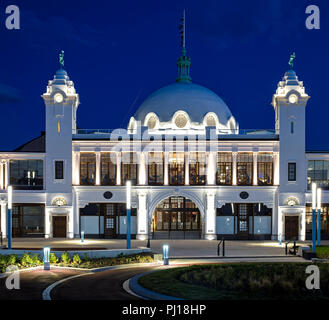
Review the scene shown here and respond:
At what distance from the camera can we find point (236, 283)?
72.6 ft

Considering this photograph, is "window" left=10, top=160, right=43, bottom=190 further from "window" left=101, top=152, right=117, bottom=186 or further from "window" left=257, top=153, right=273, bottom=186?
"window" left=257, top=153, right=273, bottom=186

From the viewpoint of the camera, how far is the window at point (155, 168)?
169 feet

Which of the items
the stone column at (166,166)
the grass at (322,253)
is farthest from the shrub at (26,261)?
the stone column at (166,166)

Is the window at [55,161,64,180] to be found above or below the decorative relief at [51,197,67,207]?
above

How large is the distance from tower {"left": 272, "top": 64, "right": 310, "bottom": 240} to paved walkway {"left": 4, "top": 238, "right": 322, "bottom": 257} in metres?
3.68

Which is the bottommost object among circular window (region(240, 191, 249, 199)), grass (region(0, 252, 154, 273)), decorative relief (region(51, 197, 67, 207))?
grass (region(0, 252, 154, 273))

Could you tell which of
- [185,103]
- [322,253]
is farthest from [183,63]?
[322,253]

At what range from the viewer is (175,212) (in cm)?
5344

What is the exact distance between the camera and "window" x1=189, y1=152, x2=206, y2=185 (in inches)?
2023

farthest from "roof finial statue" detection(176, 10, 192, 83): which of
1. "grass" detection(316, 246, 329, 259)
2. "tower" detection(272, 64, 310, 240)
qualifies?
"grass" detection(316, 246, 329, 259)
